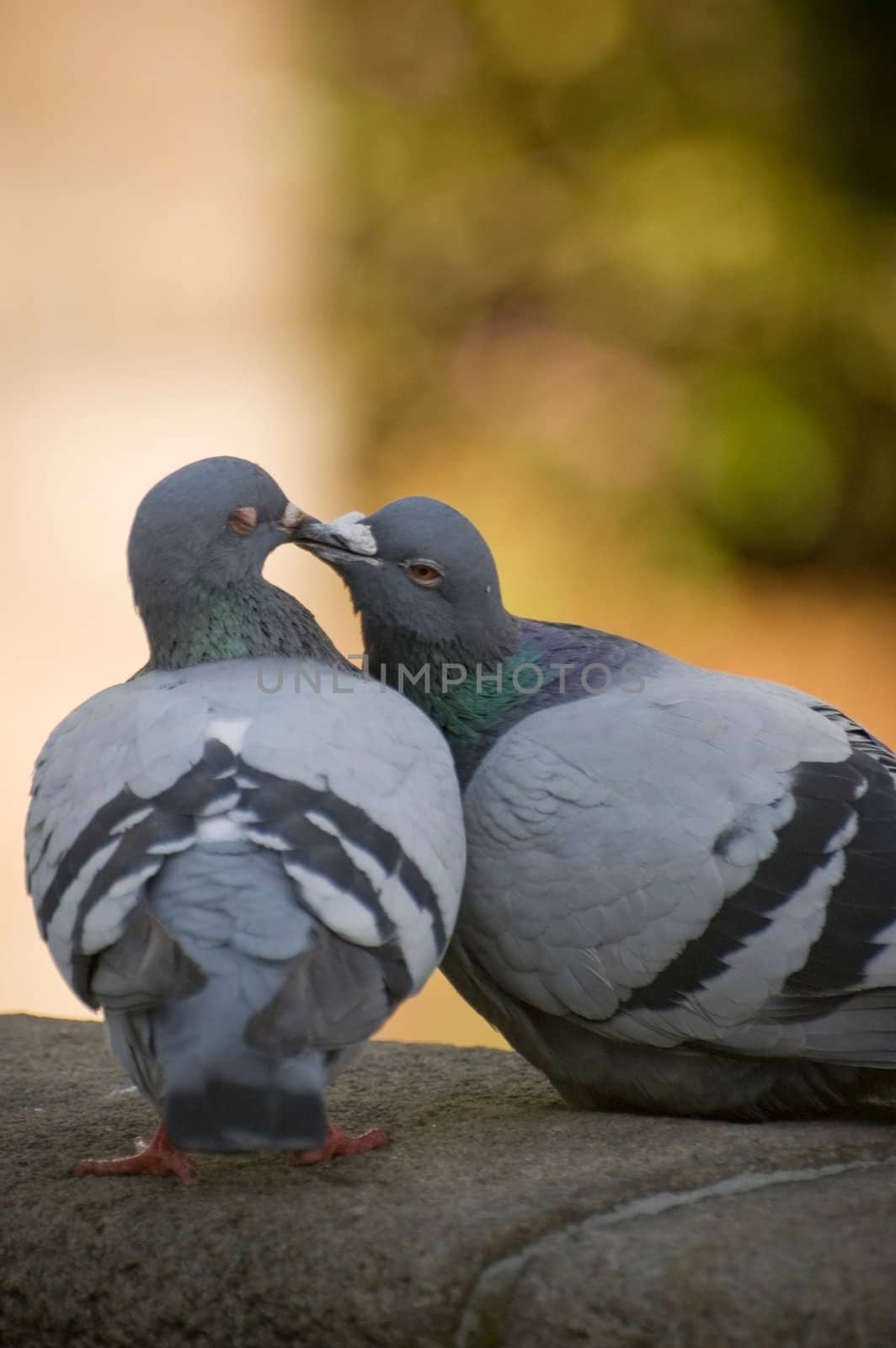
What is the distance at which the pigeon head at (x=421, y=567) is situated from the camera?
3.20 m

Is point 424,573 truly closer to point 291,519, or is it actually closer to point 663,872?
point 291,519

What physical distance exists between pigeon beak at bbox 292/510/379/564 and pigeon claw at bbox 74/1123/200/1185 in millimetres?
1170

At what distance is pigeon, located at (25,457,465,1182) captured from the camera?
228 centimetres

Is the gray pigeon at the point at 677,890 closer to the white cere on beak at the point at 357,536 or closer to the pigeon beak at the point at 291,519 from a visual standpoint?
the white cere on beak at the point at 357,536

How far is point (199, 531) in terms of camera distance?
2979 millimetres

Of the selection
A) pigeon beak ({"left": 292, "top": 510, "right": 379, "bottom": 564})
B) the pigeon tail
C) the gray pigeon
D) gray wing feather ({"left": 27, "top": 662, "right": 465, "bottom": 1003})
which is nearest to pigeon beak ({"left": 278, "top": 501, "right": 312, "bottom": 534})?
pigeon beak ({"left": 292, "top": 510, "right": 379, "bottom": 564})

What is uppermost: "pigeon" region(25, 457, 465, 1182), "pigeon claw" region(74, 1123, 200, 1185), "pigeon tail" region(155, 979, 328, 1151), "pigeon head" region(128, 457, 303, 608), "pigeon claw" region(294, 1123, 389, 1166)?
"pigeon head" region(128, 457, 303, 608)

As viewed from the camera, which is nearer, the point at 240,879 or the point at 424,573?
the point at 240,879

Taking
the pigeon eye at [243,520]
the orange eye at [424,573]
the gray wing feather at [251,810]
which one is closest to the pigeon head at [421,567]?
the orange eye at [424,573]

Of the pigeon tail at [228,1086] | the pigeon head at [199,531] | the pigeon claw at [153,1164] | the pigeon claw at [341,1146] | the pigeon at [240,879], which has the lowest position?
the pigeon claw at [153,1164]

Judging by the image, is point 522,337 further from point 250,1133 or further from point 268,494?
point 250,1133

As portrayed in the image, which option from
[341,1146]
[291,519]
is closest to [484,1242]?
[341,1146]

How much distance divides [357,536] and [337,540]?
0.14 feet

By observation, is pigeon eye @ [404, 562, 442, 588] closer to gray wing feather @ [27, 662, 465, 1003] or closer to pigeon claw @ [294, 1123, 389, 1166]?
gray wing feather @ [27, 662, 465, 1003]
